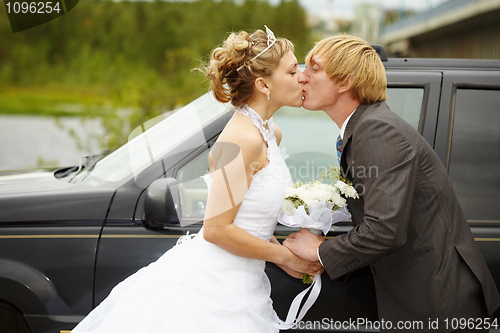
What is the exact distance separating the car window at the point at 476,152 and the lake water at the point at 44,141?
205 inches

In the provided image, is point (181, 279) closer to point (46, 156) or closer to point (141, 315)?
point (141, 315)

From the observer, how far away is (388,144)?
1654 millimetres

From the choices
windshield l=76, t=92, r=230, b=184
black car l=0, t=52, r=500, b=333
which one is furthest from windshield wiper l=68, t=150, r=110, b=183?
black car l=0, t=52, r=500, b=333

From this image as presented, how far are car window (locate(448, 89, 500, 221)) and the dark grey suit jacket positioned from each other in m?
0.46

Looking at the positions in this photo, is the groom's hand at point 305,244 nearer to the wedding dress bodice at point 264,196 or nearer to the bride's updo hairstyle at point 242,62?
the wedding dress bodice at point 264,196

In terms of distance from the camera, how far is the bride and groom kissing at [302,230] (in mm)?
1683

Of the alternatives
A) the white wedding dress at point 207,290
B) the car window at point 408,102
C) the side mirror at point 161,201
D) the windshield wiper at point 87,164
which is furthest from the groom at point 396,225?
the windshield wiper at point 87,164

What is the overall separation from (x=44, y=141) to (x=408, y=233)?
13.6 m

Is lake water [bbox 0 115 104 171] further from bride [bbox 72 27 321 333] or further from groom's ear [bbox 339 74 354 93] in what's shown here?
groom's ear [bbox 339 74 354 93]

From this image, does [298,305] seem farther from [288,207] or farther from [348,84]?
[348,84]

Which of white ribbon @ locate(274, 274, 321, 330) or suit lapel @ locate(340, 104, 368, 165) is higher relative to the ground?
suit lapel @ locate(340, 104, 368, 165)

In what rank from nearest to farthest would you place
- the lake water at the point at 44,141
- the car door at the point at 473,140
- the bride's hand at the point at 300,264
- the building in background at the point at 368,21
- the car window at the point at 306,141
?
the bride's hand at the point at 300,264 < the car door at the point at 473,140 < the car window at the point at 306,141 < the lake water at the point at 44,141 < the building in background at the point at 368,21

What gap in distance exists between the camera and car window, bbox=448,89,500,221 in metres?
2.17

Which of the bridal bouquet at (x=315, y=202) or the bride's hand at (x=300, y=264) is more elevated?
the bridal bouquet at (x=315, y=202)
